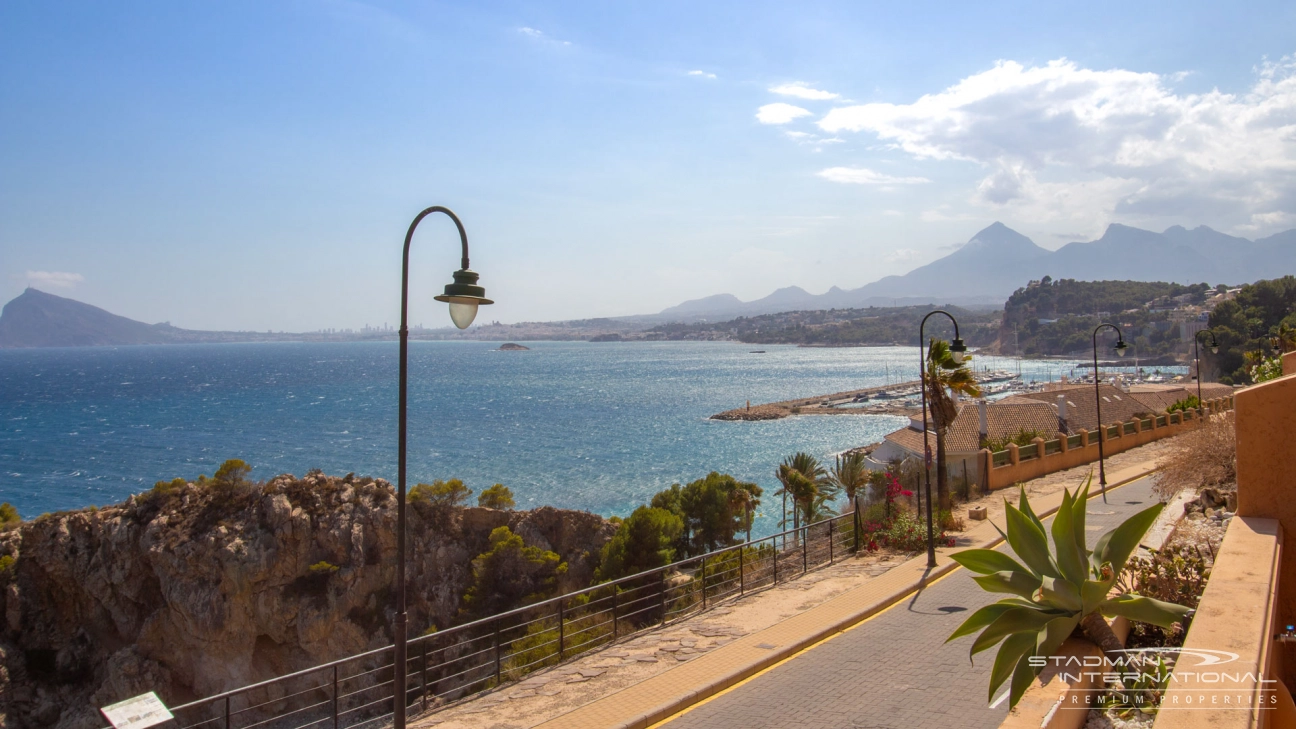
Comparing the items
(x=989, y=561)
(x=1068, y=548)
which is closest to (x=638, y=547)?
(x=989, y=561)

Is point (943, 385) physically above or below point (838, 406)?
above

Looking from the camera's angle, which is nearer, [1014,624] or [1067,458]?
[1014,624]

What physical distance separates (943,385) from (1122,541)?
18151mm

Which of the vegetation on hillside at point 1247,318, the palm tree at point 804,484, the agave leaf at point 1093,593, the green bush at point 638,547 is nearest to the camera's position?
the agave leaf at point 1093,593

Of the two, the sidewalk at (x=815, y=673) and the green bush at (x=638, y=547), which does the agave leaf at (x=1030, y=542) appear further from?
the green bush at (x=638, y=547)

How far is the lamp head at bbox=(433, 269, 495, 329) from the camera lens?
739cm

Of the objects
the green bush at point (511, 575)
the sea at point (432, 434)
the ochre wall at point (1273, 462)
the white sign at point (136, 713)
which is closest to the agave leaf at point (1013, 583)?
the ochre wall at point (1273, 462)

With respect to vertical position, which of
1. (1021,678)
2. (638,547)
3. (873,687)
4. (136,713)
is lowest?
(638,547)

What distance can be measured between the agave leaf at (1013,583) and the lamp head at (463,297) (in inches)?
198

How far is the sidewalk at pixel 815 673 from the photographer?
884 cm

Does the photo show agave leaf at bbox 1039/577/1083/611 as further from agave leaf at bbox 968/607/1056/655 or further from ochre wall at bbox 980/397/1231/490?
ochre wall at bbox 980/397/1231/490

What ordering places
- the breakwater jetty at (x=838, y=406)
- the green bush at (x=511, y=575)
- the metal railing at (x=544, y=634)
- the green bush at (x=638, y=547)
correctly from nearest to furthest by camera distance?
the metal railing at (x=544, y=634), the green bush at (x=638, y=547), the green bush at (x=511, y=575), the breakwater jetty at (x=838, y=406)

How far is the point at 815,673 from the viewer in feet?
33.4

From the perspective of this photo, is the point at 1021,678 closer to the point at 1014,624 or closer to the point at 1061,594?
the point at 1014,624
